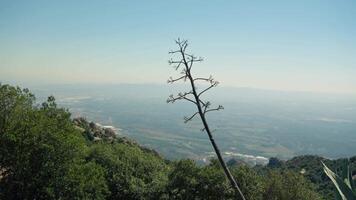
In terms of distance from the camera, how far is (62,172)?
26.5 metres

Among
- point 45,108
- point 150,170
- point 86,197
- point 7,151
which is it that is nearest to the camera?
point 7,151

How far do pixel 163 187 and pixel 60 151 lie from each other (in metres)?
10.3

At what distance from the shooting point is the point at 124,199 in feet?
120

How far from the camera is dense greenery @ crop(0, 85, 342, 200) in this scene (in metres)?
25.7

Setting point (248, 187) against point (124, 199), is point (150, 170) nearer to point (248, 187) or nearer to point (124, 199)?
point (124, 199)

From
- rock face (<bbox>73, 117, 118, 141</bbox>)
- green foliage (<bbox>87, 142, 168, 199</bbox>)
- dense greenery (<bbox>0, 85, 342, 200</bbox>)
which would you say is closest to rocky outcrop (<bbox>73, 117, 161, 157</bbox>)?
rock face (<bbox>73, 117, 118, 141</bbox>)

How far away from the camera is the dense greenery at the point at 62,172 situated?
2570cm

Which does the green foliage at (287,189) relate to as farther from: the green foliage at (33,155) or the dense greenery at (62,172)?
the green foliage at (33,155)

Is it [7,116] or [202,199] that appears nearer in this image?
[7,116]

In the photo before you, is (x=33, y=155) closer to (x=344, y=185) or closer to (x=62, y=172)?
(x=62, y=172)

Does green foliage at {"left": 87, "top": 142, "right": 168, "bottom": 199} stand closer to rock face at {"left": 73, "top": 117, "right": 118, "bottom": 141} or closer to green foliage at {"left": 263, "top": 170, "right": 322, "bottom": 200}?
green foliage at {"left": 263, "top": 170, "right": 322, "bottom": 200}

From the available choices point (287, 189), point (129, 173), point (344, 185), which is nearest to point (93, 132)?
point (129, 173)

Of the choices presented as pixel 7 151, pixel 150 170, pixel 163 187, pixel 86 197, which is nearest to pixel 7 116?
pixel 7 151

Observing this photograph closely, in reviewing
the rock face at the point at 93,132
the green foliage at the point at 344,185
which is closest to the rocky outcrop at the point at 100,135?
the rock face at the point at 93,132
